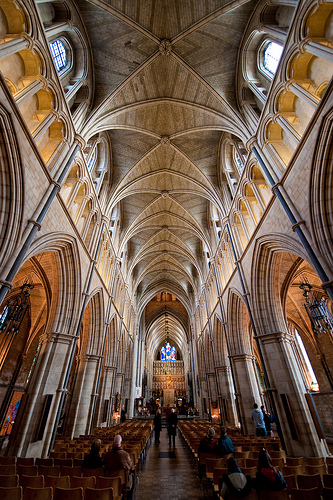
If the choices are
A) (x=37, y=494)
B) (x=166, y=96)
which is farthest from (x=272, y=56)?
(x=37, y=494)

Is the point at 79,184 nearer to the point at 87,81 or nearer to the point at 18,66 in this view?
the point at 18,66

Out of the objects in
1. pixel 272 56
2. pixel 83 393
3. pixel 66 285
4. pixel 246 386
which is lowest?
pixel 83 393

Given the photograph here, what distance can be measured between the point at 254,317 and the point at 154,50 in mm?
12337

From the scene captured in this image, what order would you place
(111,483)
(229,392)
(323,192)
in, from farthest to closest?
(229,392) < (323,192) < (111,483)

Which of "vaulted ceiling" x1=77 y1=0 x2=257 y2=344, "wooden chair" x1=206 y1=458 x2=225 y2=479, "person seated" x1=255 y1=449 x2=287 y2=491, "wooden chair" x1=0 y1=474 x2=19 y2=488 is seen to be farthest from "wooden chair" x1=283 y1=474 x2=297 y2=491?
"vaulted ceiling" x1=77 y1=0 x2=257 y2=344

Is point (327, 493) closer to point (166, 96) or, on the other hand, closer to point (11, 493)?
point (11, 493)

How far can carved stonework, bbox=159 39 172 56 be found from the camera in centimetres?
1035

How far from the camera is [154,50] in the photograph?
10.8 m

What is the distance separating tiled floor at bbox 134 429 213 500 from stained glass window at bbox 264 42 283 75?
12.8 metres

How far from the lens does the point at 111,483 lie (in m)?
3.48

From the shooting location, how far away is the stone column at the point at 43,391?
676 centimetres

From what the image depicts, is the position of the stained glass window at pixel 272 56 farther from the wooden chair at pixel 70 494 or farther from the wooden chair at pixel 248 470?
the wooden chair at pixel 70 494

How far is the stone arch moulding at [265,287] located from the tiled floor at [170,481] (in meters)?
4.91

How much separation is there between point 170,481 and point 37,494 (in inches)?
146
